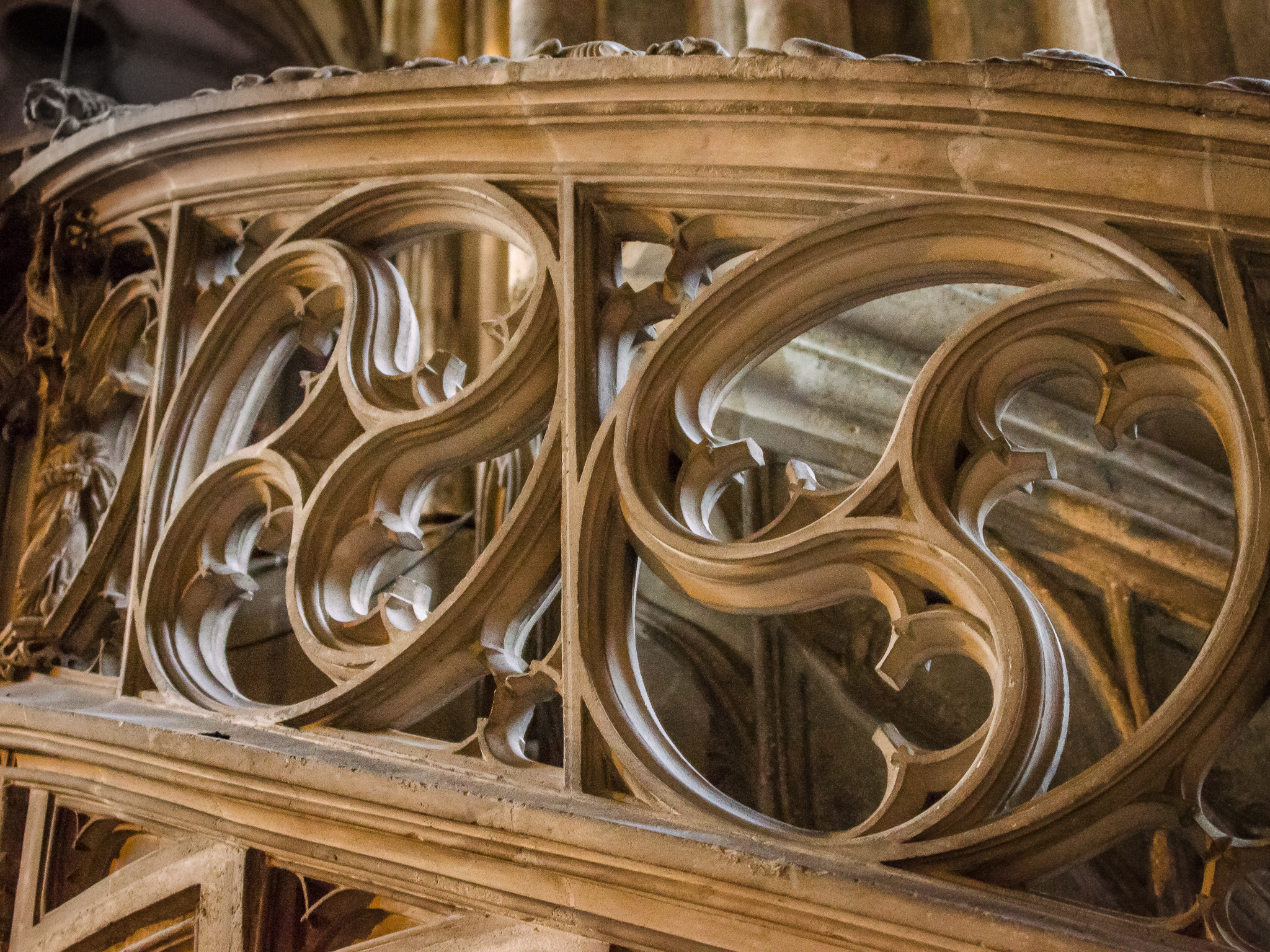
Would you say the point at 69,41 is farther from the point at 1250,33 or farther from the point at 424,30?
the point at 1250,33

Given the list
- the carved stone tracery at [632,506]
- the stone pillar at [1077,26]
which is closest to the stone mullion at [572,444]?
the carved stone tracery at [632,506]

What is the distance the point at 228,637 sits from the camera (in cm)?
253

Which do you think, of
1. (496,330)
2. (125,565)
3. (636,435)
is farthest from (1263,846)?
(125,565)

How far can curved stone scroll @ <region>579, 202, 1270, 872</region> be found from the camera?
108 cm

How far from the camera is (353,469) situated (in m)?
1.67

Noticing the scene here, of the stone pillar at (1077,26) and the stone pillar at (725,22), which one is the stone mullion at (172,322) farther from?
the stone pillar at (1077,26)

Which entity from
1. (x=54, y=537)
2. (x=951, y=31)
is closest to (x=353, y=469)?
(x=54, y=537)

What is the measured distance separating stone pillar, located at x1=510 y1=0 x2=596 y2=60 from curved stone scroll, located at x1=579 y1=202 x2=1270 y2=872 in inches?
63.3

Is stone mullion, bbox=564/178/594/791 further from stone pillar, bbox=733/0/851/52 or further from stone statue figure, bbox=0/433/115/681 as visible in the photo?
stone statue figure, bbox=0/433/115/681

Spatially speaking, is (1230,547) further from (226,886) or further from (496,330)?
(226,886)

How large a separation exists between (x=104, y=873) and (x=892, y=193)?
1632 mm

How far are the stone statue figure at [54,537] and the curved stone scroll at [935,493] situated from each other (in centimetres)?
135

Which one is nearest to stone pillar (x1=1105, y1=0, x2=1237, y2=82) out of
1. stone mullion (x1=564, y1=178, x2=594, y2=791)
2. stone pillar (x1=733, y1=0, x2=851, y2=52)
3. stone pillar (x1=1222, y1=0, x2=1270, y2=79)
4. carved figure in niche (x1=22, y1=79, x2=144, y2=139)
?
stone pillar (x1=1222, y1=0, x2=1270, y2=79)

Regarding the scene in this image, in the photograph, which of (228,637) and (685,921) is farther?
(228,637)
